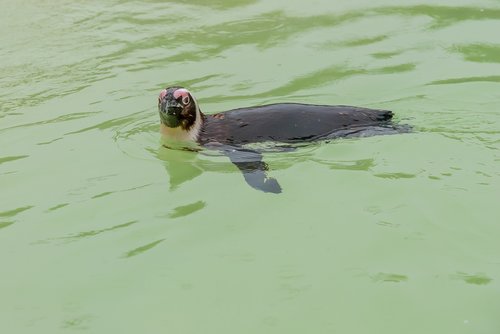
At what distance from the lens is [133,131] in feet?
20.4

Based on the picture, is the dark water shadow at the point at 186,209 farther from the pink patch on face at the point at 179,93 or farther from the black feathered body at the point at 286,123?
the pink patch on face at the point at 179,93

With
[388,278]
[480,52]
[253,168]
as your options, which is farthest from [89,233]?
[480,52]

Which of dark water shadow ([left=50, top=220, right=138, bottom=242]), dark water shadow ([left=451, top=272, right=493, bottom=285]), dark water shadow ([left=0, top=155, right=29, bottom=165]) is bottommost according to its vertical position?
dark water shadow ([left=451, top=272, right=493, bottom=285])

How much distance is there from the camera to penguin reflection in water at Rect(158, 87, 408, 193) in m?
5.48

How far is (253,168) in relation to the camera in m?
5.08

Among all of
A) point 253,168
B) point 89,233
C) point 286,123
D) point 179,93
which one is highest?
point 179,93

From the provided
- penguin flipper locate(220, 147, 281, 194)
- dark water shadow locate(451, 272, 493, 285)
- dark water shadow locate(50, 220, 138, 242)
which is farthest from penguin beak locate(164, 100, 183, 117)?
dark water shadow locate(451, 272, 493, 285)

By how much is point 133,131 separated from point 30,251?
2.00 metres

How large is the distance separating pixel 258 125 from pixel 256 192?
806 mm

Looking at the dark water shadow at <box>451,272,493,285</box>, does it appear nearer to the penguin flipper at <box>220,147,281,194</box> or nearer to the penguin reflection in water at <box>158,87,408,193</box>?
the penguin flipper at <box>220,147,281,194</box>

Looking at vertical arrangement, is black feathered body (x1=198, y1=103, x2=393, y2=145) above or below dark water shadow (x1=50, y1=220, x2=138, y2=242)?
above

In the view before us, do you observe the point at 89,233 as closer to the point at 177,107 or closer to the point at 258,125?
the point at 177,107

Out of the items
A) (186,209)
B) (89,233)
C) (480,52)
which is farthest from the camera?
(480,52)

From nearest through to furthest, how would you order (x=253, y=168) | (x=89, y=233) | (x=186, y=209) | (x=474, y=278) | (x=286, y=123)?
(x=474, y=278) → (x=89, y=233) → (x=186, y=209) → (x=253, y=168) → (x=286, y=123)
